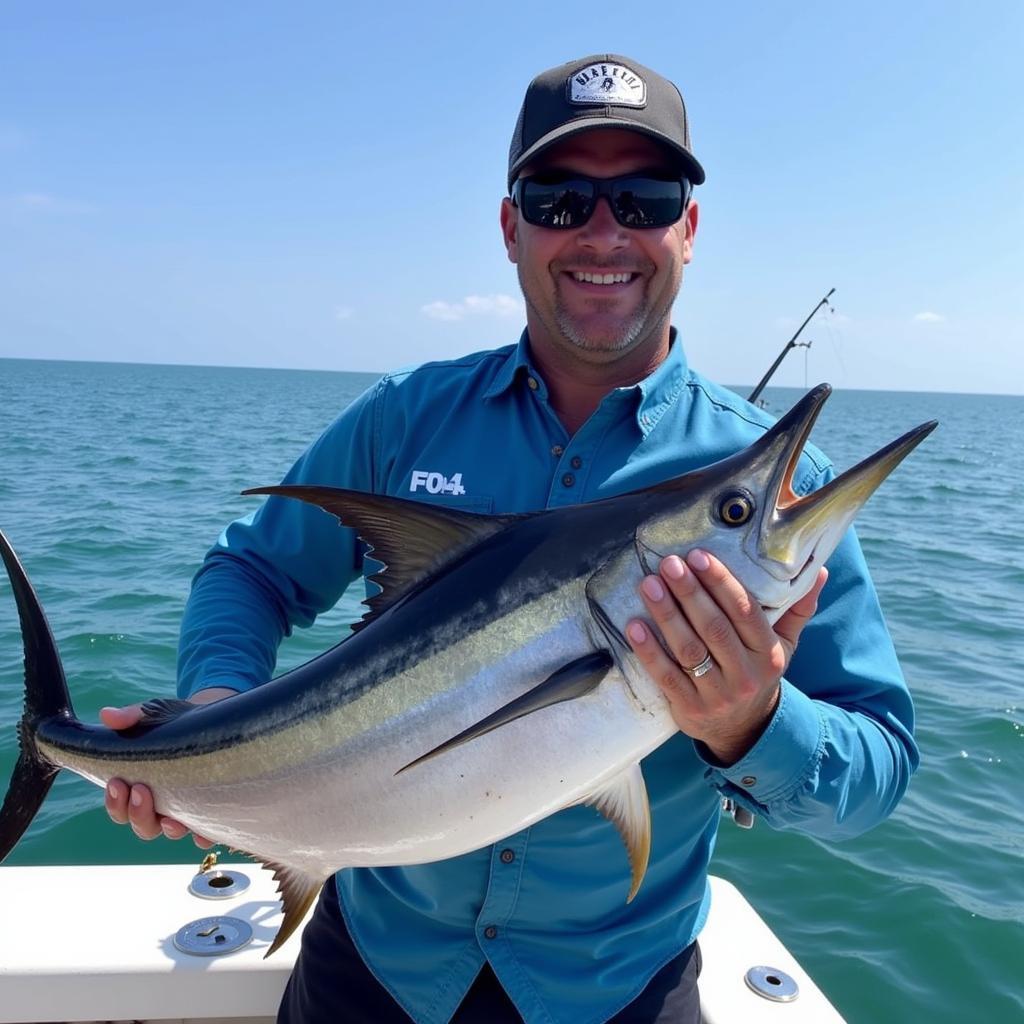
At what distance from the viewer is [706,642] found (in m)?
1.86

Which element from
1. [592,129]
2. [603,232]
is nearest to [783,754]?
[603,232]

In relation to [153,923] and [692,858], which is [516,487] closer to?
[692,858]

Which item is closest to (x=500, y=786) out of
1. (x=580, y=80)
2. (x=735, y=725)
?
(x=735, y=725)

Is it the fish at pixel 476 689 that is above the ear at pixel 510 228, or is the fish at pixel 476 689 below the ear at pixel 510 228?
below

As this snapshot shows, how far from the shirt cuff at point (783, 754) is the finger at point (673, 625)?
1.11 feet

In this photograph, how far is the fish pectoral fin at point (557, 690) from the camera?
1.90 meters

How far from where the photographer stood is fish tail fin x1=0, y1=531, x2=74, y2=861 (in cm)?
264

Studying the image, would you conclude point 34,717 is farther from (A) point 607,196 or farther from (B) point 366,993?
(A) point 607,196

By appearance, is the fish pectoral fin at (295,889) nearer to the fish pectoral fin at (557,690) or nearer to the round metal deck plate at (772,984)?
the fish pectoral fin at (557,690)

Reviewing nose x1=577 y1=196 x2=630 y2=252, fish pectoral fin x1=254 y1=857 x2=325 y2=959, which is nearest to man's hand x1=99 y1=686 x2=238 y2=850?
fish pectoral fin x1=254 y1=857 x2=325 y2=959

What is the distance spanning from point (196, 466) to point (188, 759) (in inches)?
964

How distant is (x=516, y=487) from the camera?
272 cm

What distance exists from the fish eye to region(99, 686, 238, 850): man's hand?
157 centimetres

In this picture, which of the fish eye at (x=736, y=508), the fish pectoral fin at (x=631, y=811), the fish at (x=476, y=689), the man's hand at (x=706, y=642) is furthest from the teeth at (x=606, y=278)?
the fish pectoral fin at (x=631, y=811)
